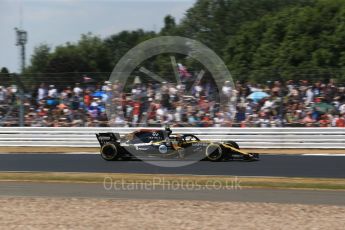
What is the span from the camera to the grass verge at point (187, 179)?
10.4 m

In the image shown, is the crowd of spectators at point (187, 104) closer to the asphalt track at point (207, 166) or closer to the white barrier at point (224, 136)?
the white barrier at point (224, 136)

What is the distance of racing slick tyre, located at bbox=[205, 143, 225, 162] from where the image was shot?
13984 millimetres

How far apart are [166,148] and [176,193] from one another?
469 centimetres

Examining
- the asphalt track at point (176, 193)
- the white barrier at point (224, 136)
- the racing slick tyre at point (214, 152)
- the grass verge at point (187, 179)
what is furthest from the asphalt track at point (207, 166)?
the asphalt track at point (176, 193)

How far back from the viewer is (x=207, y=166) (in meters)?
13.2

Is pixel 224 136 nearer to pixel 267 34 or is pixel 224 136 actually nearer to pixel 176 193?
pixel 176 193

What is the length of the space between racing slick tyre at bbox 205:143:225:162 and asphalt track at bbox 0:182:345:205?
3842mm

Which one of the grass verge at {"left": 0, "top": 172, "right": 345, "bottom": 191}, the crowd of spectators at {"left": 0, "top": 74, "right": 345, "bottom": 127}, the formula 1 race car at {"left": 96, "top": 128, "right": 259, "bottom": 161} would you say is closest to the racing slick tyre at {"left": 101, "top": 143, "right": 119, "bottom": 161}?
the formula 1 race car at {"left": 96, "top": 128, "right": 259, "bottom": 161}

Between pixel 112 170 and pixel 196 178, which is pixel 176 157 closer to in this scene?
pixel 112 170

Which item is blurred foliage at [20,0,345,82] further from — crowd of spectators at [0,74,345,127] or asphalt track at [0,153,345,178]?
asphalt track at [0,153,345,178]

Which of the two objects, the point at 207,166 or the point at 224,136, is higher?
the point at 224,136

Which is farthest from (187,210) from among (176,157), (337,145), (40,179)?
(337,145)

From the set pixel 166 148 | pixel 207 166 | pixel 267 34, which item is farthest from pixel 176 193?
pixel 267 34

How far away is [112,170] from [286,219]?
5.95 meters
